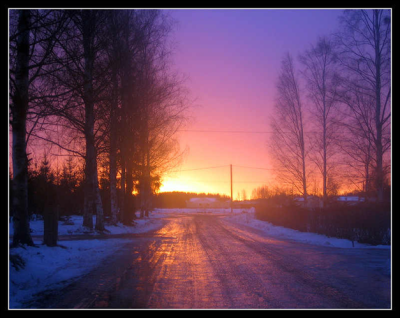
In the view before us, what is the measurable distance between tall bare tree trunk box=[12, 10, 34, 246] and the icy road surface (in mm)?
2622

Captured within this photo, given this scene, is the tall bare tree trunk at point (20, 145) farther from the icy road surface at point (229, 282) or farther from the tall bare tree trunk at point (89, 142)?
the tall bare tree trunk at point (89, 142)

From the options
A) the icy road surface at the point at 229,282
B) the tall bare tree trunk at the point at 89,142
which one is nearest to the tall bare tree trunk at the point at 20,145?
the icy road surface at the point at 229,282

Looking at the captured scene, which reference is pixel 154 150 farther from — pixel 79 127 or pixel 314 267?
pixel 314 267

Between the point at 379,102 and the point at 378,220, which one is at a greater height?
the point at 379,102

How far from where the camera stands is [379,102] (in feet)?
62.3

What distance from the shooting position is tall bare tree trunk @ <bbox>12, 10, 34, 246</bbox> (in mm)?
10109

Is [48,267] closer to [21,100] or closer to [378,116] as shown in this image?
[21,100]

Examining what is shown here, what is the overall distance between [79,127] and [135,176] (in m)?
22.9

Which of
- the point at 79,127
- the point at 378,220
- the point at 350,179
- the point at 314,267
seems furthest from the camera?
the point at 350,179

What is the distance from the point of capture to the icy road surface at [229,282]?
6.09m

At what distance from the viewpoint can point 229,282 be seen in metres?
7.61

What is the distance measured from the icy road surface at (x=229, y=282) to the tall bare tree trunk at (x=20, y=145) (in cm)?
262

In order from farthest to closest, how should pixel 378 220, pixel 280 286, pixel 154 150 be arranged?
pixel 154 150 < pixel 378 220 < pixel 280 286
